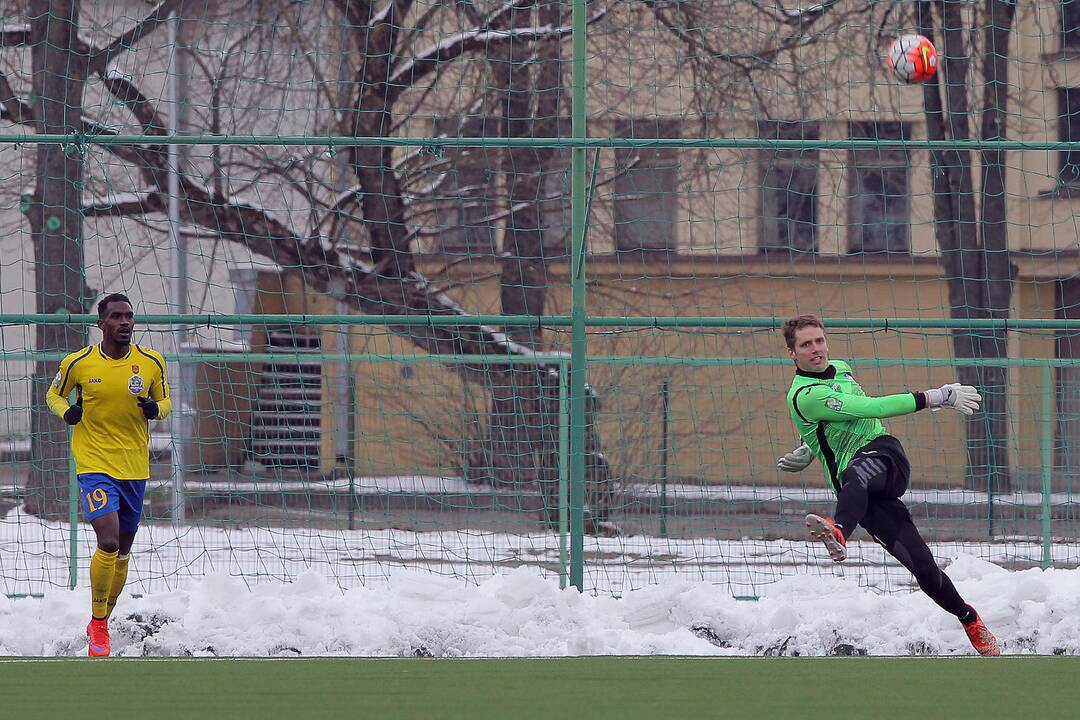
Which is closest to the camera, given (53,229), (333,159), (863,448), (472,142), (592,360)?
(863,448)

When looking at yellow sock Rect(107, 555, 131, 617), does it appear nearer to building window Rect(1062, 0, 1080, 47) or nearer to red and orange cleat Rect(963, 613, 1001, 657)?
red and orange cleat Rect(963, 613, 1001, 657)

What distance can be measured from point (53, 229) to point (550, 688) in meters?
7.06

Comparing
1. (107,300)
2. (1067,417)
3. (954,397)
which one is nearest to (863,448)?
(954,397)

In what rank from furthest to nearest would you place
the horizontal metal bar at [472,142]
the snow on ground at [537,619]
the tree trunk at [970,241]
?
the tree trunk at [970,241] < the horizontal metal bar at [472,142] < the snow on ground at [537,619]

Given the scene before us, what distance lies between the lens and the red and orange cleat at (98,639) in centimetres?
682

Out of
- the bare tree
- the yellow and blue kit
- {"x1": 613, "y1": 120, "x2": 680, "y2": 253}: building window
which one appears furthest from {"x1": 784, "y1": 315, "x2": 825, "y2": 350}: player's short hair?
{"x1": 613, "y1": 120, "x2": 680, "y2": 253}: building window

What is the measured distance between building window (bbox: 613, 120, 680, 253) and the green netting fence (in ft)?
0.22

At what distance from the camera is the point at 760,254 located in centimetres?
1524

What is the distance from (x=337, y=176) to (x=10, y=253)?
13.3 ft

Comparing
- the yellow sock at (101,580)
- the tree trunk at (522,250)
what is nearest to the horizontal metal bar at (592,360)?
the tree trunk at (522,250)

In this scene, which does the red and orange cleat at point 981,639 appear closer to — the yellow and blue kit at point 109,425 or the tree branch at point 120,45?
the yellow and blue kit at point 109,425

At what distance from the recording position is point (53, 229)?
36.8 feet

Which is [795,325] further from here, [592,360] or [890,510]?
[592,360]

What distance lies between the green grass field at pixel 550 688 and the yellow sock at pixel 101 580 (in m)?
0.33
